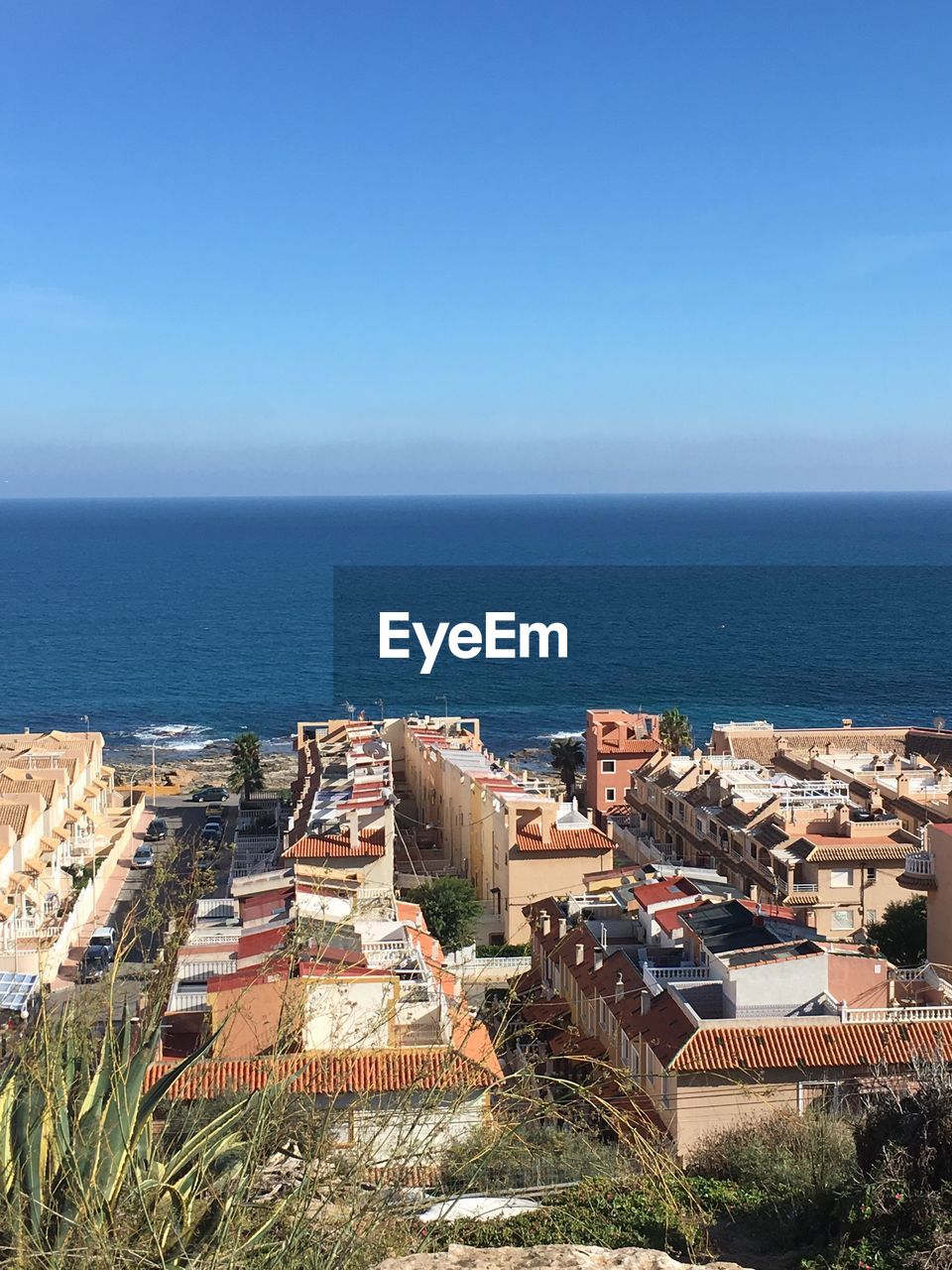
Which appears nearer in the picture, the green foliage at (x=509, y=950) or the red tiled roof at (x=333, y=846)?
the green foliage at (x=509, y=950)

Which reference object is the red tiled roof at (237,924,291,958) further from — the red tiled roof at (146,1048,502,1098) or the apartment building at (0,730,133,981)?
the red tiled roof at (146,1048,502,1098)

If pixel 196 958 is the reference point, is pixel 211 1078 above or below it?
above

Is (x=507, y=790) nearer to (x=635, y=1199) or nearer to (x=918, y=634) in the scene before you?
(x=635, y=1199)

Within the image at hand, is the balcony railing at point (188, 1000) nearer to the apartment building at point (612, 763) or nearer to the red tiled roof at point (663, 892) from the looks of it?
the red tiled roof at point (663, 892)

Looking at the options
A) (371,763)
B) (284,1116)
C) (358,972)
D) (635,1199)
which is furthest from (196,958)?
(371,763)

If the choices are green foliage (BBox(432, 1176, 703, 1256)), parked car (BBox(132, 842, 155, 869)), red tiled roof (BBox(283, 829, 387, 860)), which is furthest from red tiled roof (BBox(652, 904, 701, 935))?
parked car (BBox(132, 842, 155, 869))

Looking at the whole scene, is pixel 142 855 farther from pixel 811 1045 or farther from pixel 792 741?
pixel 811 1045

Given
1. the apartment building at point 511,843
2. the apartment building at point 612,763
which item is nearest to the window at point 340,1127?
the apartment building at point 511,843
